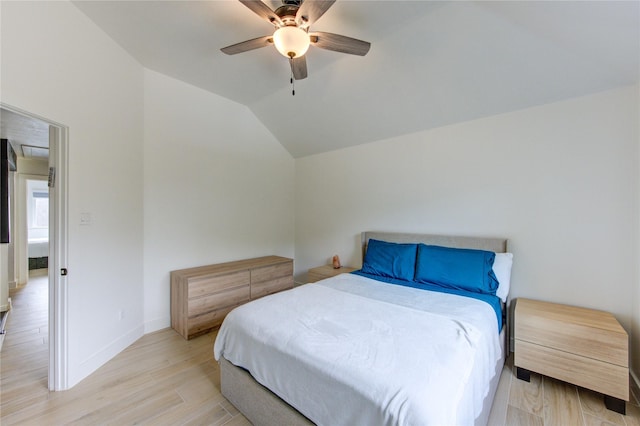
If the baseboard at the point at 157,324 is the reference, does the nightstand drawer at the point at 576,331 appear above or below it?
above

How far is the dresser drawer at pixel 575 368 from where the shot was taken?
1.72 meters

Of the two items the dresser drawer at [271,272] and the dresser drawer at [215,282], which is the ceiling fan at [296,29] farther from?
the dresser drawer at [271,272]

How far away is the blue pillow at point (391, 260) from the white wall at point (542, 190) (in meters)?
0.39

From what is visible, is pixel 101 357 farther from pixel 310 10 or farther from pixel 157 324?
pixel 310 10

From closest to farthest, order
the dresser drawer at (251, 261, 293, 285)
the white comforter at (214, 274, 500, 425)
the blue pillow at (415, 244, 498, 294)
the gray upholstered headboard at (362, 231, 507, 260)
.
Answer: the white comforter at (214, 274, 500, 425) < the blue pillow at (415, 244, 498, 294) < the gray upholstered headboard at (362, 231, 507, 260) < the dresser drawer at (251, 261, 293, 285)

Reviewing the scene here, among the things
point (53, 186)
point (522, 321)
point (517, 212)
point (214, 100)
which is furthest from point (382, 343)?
point (214, 100)

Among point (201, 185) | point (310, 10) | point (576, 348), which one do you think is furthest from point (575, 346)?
point (201, 185)

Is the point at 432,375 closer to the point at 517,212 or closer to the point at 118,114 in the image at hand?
the point at 517,212

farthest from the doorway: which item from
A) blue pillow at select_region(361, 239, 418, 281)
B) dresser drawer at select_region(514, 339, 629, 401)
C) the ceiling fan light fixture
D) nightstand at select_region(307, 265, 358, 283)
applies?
dresser drawer at select_region(514, 339, 629, 401)

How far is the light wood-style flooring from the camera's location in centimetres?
171

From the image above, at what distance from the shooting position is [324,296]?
2.25 meters

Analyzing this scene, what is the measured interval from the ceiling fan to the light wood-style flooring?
8.27 ft

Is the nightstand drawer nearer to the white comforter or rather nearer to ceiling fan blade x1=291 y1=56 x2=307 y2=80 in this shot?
the white comforter

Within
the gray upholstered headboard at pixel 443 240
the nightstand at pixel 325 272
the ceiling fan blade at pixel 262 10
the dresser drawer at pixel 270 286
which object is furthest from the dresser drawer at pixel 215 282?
the ceiling fan blade at pixel 262 10
